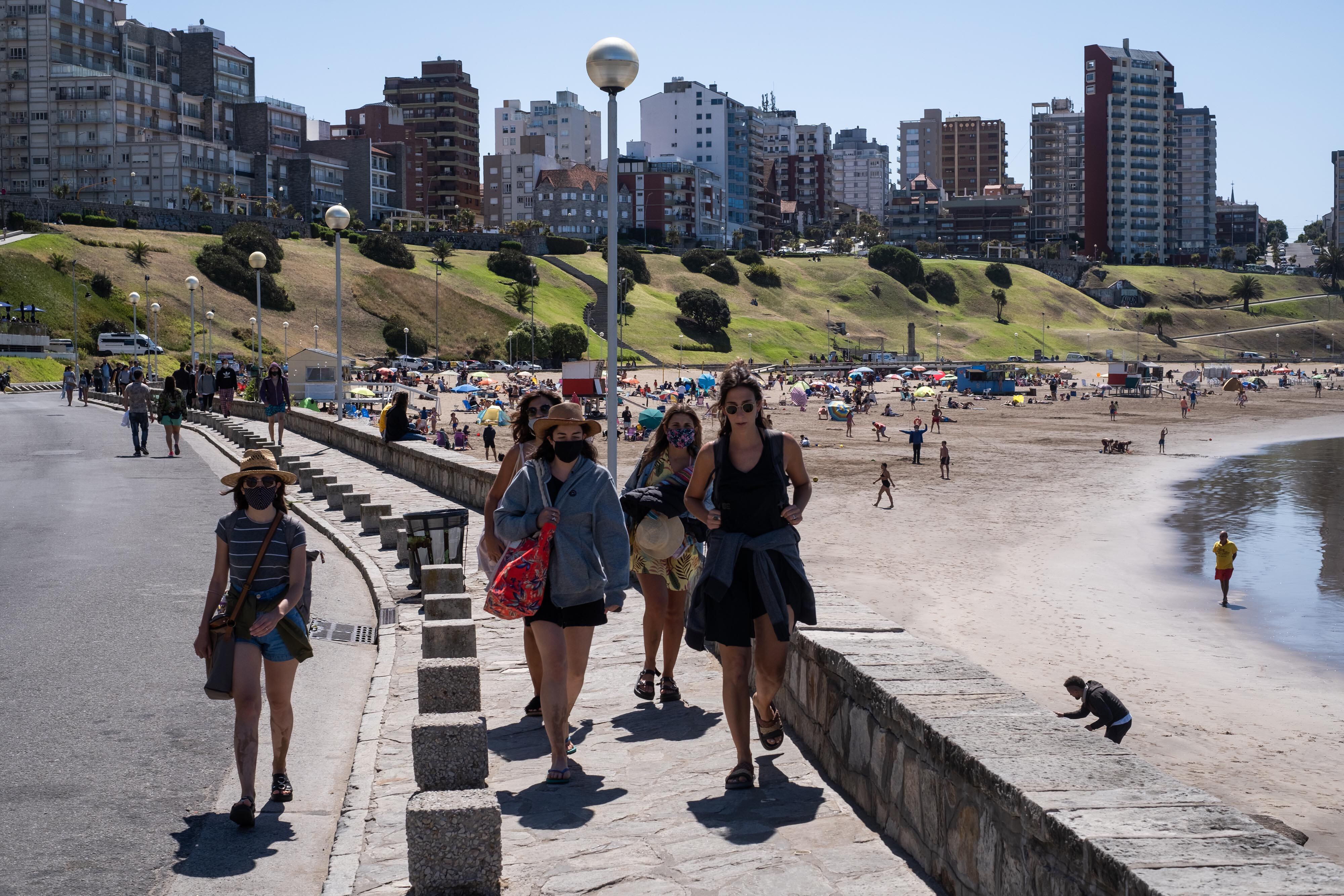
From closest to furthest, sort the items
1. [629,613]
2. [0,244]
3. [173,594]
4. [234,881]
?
[234,881] → [629,613] → [173,594] → [0,244]

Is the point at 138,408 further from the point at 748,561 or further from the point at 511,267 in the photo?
the point at 511,267

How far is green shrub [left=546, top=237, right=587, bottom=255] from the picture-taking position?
122312mm

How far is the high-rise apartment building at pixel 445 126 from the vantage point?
462 feet

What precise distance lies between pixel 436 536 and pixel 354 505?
5.02 meters

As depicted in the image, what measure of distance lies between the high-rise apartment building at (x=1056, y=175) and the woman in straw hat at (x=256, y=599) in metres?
186

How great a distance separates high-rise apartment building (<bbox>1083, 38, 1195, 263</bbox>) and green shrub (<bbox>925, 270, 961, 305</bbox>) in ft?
122

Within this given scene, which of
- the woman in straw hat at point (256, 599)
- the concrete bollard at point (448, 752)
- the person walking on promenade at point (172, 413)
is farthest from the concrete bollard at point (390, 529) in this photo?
the person walking on promenade at point (172, 413)

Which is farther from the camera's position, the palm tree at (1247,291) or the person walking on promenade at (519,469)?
the palm tree at (1247,291)

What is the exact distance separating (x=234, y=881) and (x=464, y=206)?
142 metres

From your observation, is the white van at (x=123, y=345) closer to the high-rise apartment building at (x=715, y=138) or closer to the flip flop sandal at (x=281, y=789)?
the flip flop sandal at (x=281, y=789)

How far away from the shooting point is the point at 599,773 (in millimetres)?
5457

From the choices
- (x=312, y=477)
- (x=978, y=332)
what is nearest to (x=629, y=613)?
(x=312, y=477)

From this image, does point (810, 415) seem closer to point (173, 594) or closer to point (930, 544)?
point (930, 544)

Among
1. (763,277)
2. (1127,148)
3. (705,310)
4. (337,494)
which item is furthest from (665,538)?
(1127,148)
